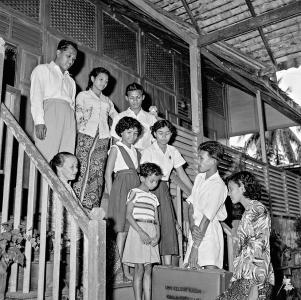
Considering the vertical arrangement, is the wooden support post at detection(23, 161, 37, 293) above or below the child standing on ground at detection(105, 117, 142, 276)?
below

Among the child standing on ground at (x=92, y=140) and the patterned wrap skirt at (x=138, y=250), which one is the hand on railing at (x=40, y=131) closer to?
the child standing on ground at (x=92, y=140)

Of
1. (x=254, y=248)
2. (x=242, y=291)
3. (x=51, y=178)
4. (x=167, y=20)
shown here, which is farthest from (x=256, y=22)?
(x=51, y=178)

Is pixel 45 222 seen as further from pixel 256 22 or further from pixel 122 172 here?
pixel 256 22

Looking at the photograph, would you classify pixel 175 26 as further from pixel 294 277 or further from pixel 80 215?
pixel 294 277

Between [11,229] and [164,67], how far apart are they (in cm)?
606

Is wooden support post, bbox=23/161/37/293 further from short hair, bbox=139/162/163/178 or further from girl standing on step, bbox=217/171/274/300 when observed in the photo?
girl standing on step, bbox=217/171/274/300

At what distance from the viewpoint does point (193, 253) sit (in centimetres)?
380

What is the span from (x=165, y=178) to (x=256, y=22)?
3.01 m

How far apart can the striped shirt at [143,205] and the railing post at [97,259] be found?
3.85 ft

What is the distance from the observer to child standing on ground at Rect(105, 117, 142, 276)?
3.88 m

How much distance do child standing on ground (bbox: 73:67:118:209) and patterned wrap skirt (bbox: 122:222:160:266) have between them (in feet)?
2.86

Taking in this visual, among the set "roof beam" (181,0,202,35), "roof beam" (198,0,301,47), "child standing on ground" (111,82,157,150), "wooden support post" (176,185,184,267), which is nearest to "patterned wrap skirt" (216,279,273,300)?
"wooden support post" (176,185,184,267)

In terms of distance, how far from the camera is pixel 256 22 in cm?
591

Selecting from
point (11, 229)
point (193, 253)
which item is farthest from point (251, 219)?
point (11, 229)
